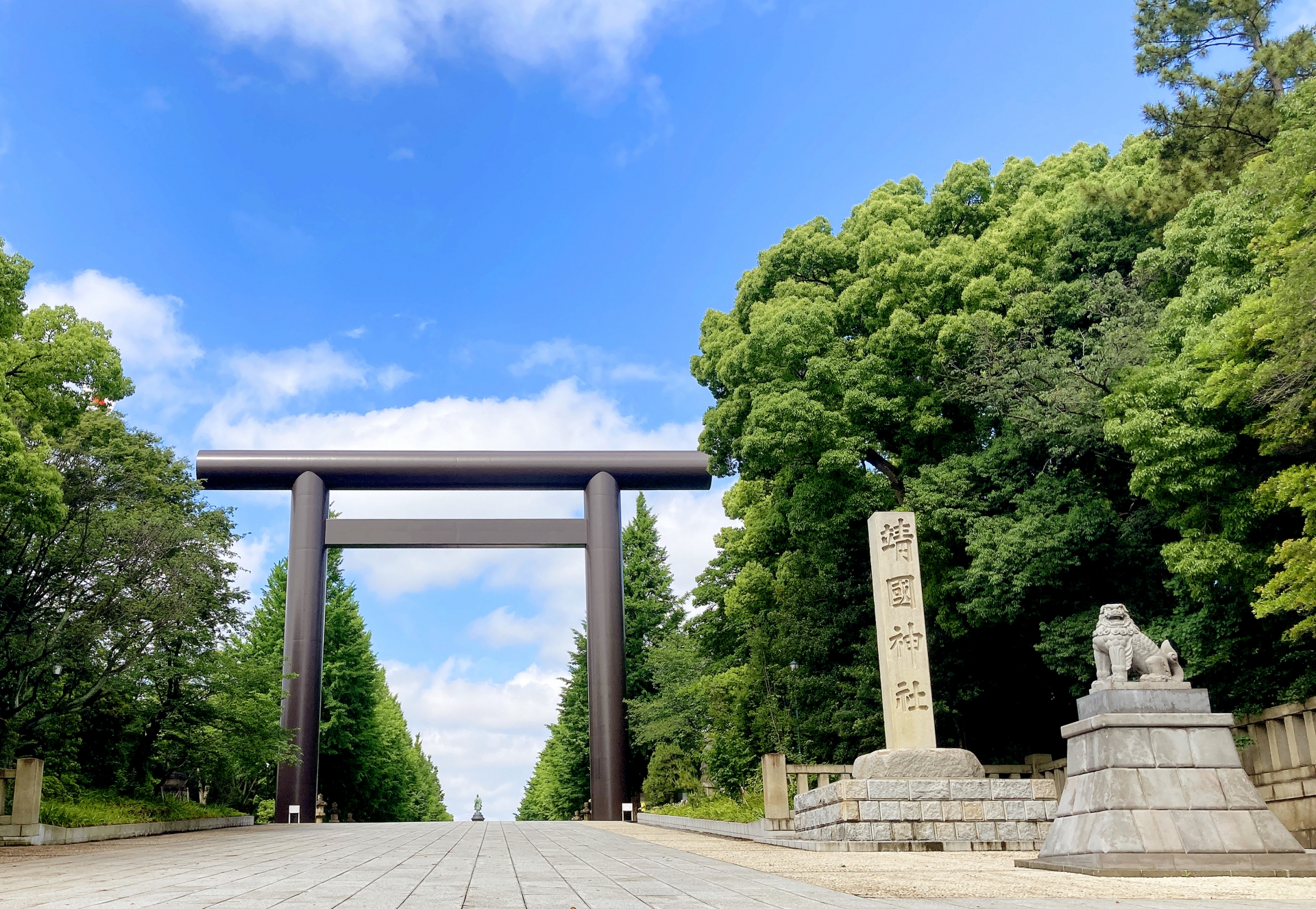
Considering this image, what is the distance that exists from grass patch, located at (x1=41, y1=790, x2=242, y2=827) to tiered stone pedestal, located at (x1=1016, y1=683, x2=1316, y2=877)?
A: 11.5m

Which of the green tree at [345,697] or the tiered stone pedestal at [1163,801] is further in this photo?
the green tree at [345,697]

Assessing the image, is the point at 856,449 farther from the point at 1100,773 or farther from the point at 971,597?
the point at 1100,773

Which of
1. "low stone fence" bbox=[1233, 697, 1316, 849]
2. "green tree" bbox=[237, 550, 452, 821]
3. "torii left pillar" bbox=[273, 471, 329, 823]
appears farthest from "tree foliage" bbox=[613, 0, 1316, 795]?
"green tree" bbox=[237, 550, 452, 821]

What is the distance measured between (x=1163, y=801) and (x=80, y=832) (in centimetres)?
1219

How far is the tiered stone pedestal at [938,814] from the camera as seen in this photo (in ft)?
32.0

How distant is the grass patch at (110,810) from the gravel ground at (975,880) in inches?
338

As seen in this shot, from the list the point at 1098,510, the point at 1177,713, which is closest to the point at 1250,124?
the point at 1098,510

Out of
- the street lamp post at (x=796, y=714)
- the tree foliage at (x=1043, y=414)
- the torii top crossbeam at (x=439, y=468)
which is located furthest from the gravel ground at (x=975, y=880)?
the torii top crossbeam at (x=439, y=468)

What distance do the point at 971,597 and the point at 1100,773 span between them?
6894mm

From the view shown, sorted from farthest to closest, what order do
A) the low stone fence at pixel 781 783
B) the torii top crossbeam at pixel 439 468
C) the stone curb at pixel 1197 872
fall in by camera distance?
the torii top crossbeam at pixel 439 468 → the low stone fence at pixel 781 783 → the stone curb at pixel 1197 872

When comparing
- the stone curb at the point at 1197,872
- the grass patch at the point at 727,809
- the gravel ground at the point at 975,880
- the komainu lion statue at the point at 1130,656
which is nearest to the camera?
the gravel ground at the point at 975,880

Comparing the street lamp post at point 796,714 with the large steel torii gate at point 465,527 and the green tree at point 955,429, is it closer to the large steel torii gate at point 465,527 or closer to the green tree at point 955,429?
the green tree at point 955,429

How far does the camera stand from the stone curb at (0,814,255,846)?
463 inches

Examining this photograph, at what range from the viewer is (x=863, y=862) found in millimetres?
8195
